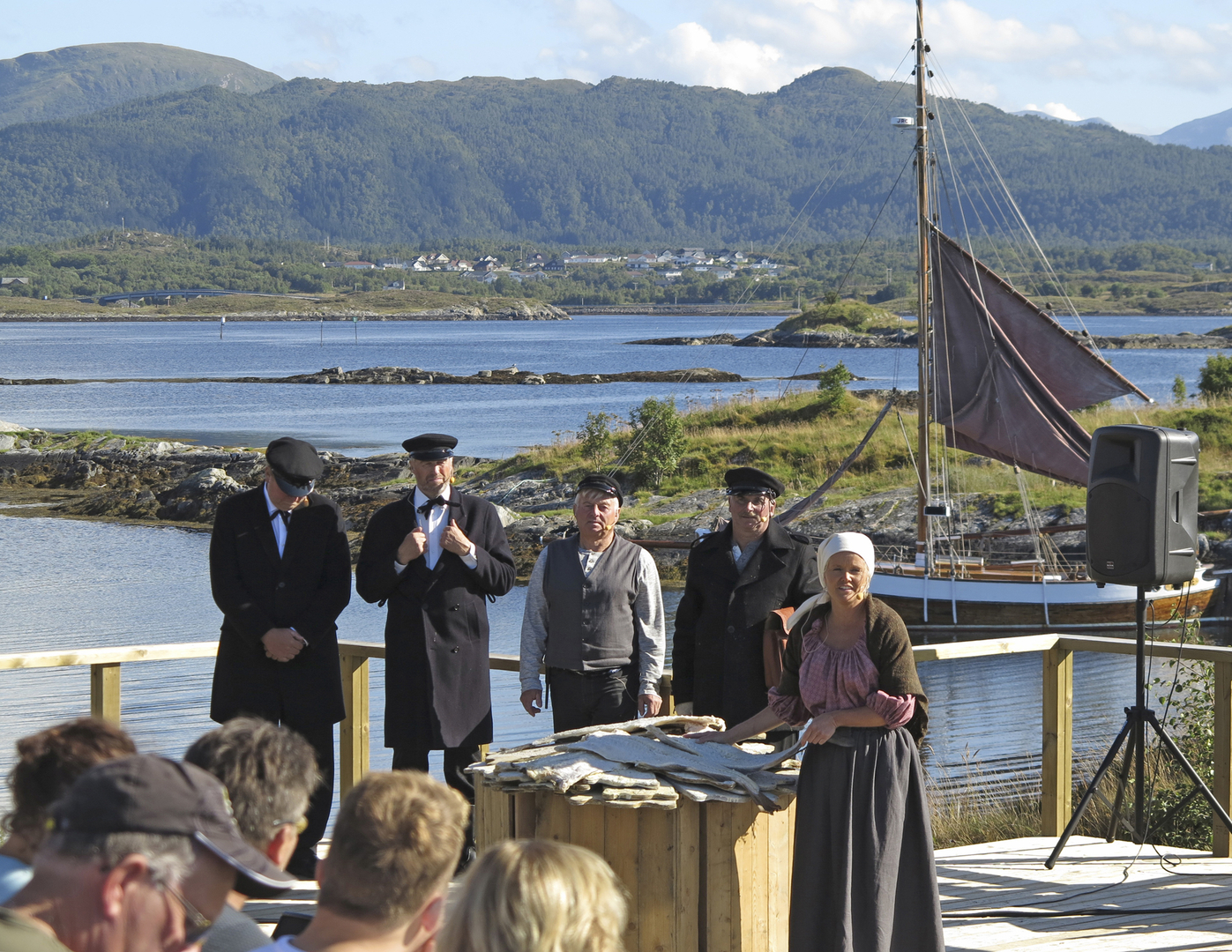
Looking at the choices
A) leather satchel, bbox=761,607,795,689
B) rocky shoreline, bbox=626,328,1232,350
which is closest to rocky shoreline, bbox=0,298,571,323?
rocky shoreline, bbox=626,328,1232,350

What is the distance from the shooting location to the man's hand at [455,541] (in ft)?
16.6

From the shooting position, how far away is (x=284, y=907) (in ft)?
15.9

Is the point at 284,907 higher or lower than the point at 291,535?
lower

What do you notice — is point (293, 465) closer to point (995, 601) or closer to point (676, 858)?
point (676, 858)

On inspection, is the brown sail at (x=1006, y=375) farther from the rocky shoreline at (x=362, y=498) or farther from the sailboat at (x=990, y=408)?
the rocky shoreline at (x=362, y=498)

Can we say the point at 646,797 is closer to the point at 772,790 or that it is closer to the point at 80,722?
the point at 772,790

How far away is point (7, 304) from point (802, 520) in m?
179

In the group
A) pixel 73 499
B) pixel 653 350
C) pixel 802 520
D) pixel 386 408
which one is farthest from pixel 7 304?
pixel 802 520

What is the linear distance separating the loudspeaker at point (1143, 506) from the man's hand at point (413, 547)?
245 cm

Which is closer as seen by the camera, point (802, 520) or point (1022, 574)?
point (1022, 574)

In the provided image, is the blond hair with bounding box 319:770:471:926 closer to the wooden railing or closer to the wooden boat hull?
the wooden railing

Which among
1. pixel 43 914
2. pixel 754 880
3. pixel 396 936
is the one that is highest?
pixel 43 914

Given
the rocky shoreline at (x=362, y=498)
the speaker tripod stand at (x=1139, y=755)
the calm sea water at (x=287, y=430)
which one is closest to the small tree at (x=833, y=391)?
the rocky shoreline at (x=362, y=498)

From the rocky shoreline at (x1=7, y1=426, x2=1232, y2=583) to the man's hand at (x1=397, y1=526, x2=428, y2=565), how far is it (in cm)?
1735
